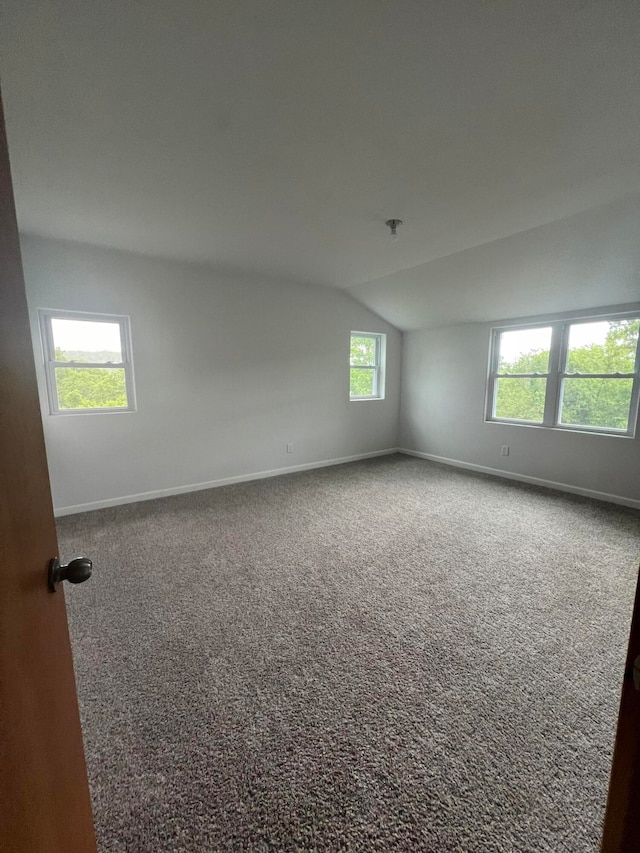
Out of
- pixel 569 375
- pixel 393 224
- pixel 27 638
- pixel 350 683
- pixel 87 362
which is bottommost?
pixel 350 683

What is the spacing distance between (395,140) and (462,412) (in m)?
3.75

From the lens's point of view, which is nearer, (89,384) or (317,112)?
(317,112)

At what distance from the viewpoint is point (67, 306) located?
10.2ft

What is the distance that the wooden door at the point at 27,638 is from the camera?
1.65 feet

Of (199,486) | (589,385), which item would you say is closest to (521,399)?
(589,385)

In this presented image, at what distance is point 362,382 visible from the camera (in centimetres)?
538

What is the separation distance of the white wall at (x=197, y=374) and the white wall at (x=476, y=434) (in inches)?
42.3

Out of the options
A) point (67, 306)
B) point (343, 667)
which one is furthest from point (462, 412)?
point (67, 306)

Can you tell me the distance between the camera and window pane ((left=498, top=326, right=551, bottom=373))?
13.4ft

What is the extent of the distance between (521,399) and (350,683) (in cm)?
396

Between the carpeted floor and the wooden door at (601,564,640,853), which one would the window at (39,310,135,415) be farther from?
the wooden door at (601,564,640,853)

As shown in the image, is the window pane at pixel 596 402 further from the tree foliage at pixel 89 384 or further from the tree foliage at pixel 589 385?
the tree foliage at pixel 89 384

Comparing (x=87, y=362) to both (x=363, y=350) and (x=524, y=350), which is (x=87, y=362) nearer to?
(x=363, y=350)

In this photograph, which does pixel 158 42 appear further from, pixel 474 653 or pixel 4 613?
pixel 474 653
